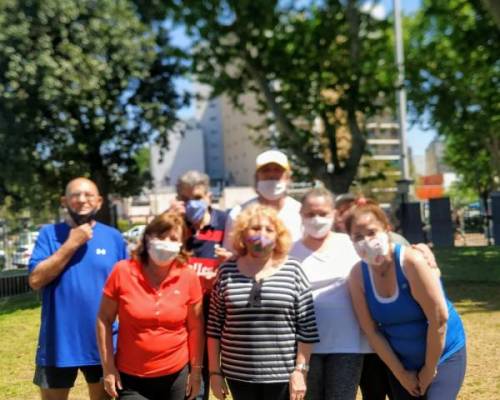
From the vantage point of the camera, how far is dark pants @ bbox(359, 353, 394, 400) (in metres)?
4.02

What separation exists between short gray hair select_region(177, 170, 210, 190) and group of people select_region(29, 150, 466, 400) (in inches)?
9.2

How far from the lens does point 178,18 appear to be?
18.1m

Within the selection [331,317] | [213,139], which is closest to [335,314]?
[331,317]

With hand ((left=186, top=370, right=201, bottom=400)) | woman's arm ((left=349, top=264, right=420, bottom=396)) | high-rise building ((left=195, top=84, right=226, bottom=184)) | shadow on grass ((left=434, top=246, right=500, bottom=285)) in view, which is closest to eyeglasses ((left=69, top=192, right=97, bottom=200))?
hand ((left=186, top=370, right=201, bottom=400))

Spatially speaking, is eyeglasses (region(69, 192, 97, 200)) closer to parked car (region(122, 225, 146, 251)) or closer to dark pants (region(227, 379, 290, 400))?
parked car (region(122, 225, 146, 251))

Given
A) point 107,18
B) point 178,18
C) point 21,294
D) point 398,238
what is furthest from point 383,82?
point 398,238

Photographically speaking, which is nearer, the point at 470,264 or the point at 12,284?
the point at 12,284

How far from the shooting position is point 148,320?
3633 mm

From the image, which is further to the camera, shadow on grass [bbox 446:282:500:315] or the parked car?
shadow on grass [bbox 446:282:500:315]

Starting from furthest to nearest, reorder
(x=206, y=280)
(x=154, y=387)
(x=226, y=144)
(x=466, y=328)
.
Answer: (x=226, y=144) < (x=466, y=328) < (x=206, y=280) < (x=154, y=387)

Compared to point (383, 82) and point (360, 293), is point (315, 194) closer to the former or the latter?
point (360, 293)

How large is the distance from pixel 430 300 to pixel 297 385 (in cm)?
83

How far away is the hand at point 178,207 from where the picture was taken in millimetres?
4145

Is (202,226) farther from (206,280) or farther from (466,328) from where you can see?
(466,328)
